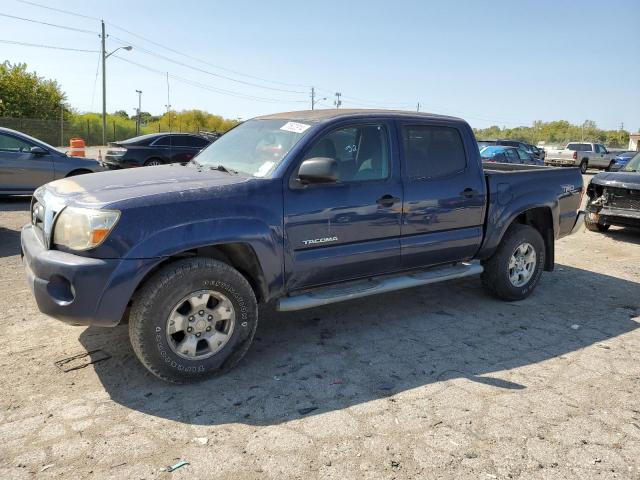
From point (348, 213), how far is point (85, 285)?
1.94 metres

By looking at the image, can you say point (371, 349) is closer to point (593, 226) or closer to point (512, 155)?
point (593, 226)

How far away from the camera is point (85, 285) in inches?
123

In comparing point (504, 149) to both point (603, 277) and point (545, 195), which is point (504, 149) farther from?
point (545, 195)

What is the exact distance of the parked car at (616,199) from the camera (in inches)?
341

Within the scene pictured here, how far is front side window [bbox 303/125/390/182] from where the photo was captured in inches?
162

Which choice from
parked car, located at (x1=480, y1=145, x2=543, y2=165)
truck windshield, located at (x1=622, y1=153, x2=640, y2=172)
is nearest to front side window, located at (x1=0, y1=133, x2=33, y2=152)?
truck windshield, located at (x1=622, y1=153, x2=640, y2=172)

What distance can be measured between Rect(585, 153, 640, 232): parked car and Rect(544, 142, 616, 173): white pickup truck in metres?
21.2

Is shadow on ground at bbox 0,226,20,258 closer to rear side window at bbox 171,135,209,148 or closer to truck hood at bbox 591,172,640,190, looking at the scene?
rear side window at bbox 171,135,209,148

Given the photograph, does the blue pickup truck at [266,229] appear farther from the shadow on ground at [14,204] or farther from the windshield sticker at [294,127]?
the shadow on ground at [14,204]

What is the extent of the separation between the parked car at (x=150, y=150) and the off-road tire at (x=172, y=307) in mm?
10765

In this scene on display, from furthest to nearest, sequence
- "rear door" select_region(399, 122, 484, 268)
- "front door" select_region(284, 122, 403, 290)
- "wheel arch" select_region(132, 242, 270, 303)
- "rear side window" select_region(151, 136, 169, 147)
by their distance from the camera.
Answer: "rear side window" select_region(151, 136, 169, 147)
"rear door" select_region(399, 122, 484, 268)
"front door" select_region(284, 122, 403, 290)
"wheel arch" select_region(132, 242, 270, 303)

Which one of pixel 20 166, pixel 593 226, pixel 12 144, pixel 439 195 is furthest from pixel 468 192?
pixel 12 144

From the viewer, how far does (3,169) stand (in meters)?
9.73

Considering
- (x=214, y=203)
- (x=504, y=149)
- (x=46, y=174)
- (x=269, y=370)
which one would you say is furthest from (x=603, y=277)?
(x=504, y=149)
